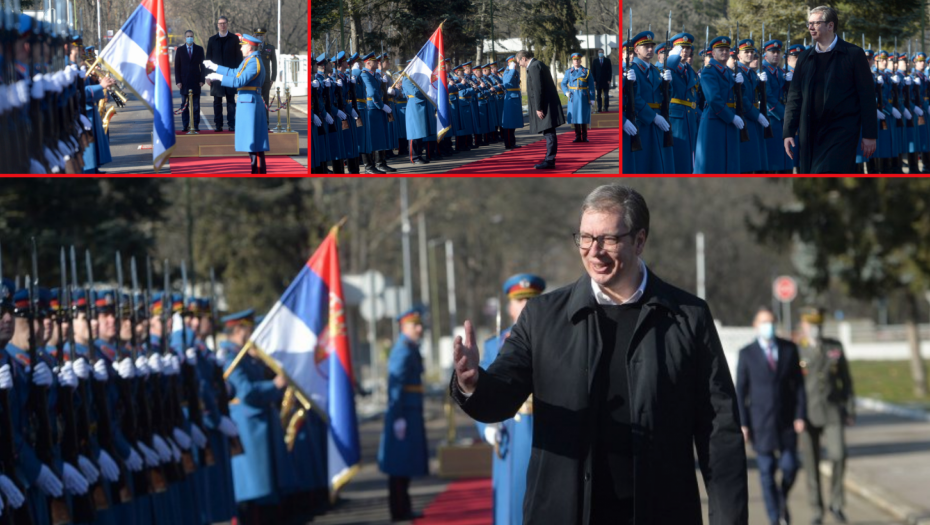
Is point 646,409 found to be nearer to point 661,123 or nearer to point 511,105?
point 661,123

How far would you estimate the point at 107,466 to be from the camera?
7.86 metres

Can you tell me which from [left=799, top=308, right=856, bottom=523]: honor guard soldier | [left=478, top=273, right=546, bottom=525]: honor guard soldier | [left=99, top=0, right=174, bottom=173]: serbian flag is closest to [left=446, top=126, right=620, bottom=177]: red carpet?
[left=478, top=273, right=546, bottom=525]: honor guard soldier

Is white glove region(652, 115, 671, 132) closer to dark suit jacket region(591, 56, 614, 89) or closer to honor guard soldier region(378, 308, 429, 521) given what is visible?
dark suit jacket region(591, 56, 614, 89)

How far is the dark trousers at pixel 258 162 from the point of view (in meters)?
10.1

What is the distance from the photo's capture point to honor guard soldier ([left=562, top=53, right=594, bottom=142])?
35.1ft

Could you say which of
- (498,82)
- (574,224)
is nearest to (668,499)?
(498,82)

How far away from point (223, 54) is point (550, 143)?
300 centimetres

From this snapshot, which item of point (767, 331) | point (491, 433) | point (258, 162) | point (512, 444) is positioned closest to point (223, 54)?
point (258, 162)

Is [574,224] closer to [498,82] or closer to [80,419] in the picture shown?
[498,82]

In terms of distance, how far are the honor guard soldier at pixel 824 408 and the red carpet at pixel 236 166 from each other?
4.78 m

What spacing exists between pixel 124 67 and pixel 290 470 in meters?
4.19

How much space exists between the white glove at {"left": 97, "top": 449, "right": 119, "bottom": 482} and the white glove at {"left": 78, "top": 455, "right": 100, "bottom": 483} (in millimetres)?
172

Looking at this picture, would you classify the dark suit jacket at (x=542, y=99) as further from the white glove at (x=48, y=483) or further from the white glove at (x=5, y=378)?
the white glove at (x=5, y=378)

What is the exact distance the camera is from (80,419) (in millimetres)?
7715
